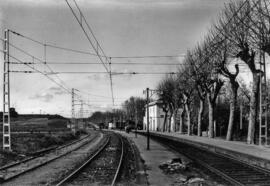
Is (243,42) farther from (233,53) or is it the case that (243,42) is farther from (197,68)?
(197,68)

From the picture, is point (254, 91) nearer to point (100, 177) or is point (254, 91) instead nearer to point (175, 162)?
point (175, 162)

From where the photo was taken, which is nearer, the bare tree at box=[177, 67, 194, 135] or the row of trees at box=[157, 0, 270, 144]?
the row of trees at box=[157, 0, 270, 144]

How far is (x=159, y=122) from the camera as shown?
397ft

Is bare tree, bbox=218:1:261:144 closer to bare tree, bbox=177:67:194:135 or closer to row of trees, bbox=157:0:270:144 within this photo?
row of trees, bbox=157:0:270:144

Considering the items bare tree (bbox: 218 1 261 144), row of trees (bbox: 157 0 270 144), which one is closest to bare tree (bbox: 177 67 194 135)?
row of trees (bbox: 157 0 270 144)

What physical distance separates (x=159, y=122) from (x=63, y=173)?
104104 mm

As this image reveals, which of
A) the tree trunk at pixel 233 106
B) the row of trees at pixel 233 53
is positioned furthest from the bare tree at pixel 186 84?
the tree trunk at pixel 233 106

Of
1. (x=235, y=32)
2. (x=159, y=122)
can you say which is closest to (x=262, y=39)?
(x=235, y=32)

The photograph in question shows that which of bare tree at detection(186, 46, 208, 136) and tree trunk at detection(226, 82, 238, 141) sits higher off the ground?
bare tree at detection(186, 46, 208, 136)

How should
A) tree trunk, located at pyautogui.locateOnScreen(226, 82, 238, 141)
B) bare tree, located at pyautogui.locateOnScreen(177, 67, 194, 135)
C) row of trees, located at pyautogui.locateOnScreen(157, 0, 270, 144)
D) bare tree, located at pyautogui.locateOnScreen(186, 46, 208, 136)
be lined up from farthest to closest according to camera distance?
bare tree, located at pyautogui.locateOnScreen(177, 67, 194, 135) < bare tree, located at pyautogui.locateOnScreen(186, 46, 208, 136) < tree trunk, located at pyautogui.locateOnScreen(226, 82, 238, 141) < row of trees, located at pyautogui.locateOnScreen(157, 0, 270, 144)

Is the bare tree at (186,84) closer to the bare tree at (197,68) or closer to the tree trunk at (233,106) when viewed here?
the bare tree at (197,68)

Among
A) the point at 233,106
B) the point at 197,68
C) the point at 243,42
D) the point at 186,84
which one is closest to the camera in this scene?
the point at 243,42

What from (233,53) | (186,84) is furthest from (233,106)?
(186,84)

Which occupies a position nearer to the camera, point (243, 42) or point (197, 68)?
point (243, 42)
